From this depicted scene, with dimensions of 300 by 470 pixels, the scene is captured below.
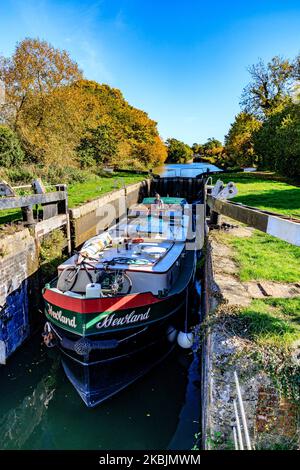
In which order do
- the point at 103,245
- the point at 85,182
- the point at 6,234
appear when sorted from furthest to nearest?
the point at 85,182 → the point at 103,245 → the point at 6,234

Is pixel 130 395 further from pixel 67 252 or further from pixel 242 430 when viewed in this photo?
pixel 67 252

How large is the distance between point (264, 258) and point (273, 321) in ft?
10.2

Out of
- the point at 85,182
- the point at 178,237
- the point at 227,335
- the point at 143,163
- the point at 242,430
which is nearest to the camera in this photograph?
the point at 242,430

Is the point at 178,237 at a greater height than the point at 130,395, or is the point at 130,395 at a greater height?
the point at 178,237

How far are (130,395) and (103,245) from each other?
4.07 meters

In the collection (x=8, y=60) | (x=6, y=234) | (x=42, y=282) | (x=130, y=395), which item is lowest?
(x=130, y=395)

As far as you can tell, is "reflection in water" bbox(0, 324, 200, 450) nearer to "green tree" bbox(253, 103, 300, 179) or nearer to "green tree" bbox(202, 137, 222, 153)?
"green tree" bbox(253, 103, 300, 179)

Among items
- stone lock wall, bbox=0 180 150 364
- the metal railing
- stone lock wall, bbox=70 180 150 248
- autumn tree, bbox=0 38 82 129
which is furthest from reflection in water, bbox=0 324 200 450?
autumn tree, bbox=0 38 82 129

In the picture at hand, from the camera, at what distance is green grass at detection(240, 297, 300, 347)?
3826 mm

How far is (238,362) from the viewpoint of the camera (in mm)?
3699

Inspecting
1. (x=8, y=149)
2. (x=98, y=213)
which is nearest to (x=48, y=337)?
(x=98, y=213)

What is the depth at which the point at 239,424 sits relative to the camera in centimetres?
353

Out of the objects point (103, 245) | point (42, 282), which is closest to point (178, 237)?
point (103, 245)

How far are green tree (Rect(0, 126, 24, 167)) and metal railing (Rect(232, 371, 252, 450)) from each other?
1767 centimetres
